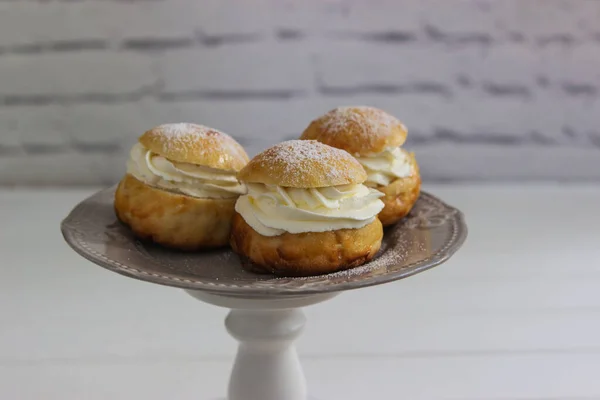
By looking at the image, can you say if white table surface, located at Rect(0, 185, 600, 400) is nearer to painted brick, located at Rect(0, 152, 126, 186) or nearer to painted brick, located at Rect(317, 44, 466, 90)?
painted brick, located at Rect(0, 152, 126, 186)

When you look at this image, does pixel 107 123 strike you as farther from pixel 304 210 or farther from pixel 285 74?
pixel 304 210

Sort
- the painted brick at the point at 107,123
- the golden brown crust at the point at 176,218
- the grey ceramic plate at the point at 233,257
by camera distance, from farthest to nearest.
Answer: the painted brick at the point at 107,123
the golden brown crust at the point at 176,218
the grey ceramic plate at the point at 233,257

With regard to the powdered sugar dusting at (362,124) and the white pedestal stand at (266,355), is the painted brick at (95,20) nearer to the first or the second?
the powdered sugar dusting at (362,124)

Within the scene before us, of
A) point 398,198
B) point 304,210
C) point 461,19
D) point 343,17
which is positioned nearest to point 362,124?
point 398,198

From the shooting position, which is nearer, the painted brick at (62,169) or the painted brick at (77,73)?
the painted brick at (77,73)

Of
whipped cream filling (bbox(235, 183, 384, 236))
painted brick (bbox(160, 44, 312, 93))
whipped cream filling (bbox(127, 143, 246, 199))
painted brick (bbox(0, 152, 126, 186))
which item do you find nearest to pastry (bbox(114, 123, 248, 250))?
whipped cream filling (bbox(127, 143, 246, 199))

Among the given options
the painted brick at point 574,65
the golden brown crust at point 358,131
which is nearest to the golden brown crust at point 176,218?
the golden brown crust at point 358,131

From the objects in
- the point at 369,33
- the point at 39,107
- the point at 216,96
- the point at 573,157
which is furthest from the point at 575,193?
the point at 39,107
